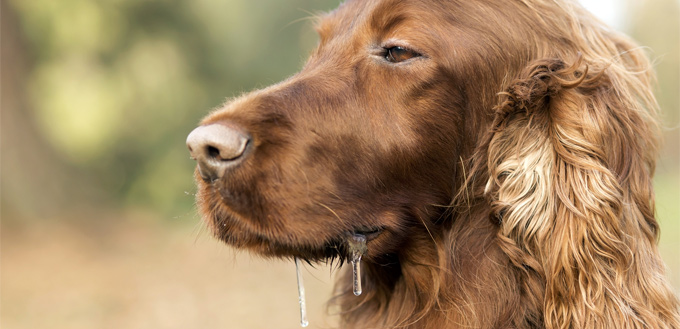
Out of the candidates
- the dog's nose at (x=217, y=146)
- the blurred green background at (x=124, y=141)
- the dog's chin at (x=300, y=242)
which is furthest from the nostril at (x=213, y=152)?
the blurred green background at (x=124, y=141)

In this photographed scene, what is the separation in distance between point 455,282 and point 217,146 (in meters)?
1.09

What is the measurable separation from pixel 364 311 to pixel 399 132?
3.36ft

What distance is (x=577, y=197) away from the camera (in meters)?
2.24

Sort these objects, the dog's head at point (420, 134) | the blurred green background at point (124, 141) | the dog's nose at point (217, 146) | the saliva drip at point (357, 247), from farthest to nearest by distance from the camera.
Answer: the blurred green background at point (124, 141), the saliva drip at point (357, 247), the dog's head at point (420, 134), the dog's nose at point (217, 146)

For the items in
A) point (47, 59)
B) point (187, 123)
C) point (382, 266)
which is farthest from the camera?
point (187, 123)

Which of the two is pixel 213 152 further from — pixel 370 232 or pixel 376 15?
pixel 376 15

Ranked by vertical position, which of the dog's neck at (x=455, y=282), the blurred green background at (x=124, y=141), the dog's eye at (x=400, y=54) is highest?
the blurred green background at (x=124, y=141)

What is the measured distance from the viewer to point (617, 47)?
9.47 ft

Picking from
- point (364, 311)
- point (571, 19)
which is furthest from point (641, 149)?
point (364, 311)

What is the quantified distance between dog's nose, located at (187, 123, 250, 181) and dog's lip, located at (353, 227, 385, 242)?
1.79 feet

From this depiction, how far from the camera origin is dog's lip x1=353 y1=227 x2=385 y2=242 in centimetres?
237

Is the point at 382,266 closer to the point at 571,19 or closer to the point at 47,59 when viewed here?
the point at 571,19

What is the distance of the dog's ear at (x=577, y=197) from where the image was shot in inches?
86.4

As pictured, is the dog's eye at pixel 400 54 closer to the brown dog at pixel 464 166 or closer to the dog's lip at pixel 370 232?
the brown dog at pixel 464 166
